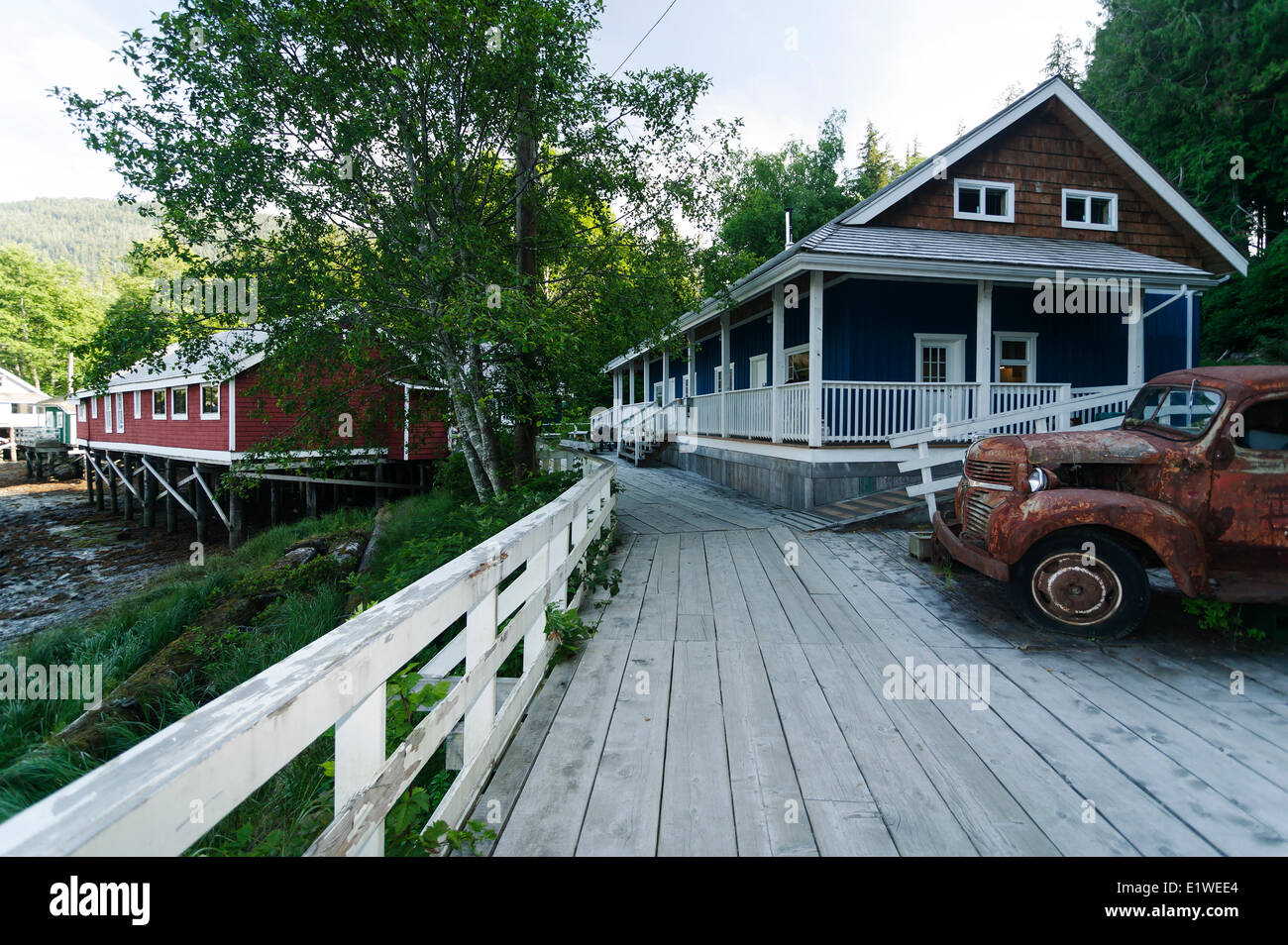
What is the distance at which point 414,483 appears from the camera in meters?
20.7

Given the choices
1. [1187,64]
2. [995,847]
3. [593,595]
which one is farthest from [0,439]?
[1187,64]

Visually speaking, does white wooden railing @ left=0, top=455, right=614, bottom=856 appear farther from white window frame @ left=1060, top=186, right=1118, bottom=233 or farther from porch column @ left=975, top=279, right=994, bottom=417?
white window frame @ left=1060, top=186, right=1118, bottom=233

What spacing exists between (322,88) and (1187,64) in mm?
29649

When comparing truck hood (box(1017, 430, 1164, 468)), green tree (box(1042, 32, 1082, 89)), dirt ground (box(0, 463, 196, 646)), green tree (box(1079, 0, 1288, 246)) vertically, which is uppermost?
green tree (box(1042, 32, 1082, 89))

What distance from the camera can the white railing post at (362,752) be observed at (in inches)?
69.6

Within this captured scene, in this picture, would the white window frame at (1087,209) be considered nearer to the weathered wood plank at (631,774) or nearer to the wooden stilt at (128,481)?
the weathered wood plank at (631,774)

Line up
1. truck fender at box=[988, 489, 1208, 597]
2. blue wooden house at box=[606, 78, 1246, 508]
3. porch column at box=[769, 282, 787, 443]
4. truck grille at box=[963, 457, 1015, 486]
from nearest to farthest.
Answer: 1. truck fender at box=[988, 489, 1208, 597]
2. truck grille at box=[963, 457, 1015, 486]
3. blue wooden house at box=[606, 78, 1246, 508]
4. porch column at box=[769, 282, 787, 443]

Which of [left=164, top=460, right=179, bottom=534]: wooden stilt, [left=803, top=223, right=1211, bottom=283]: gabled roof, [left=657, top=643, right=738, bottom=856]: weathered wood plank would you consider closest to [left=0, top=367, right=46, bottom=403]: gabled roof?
[left=164, top=460, right=179, bottom=534]: wooden stilt

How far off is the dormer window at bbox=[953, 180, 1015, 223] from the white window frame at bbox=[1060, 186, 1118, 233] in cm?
131

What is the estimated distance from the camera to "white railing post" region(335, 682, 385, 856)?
1768 mm

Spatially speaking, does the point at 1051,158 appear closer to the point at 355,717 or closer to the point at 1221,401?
the point at 1221,401

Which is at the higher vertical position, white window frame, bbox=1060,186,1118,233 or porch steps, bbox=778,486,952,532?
white window frame, bbox=1060,186,1118,233

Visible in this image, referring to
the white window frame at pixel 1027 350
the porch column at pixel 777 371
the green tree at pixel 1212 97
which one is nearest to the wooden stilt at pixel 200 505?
the porch column at pixel 777 371

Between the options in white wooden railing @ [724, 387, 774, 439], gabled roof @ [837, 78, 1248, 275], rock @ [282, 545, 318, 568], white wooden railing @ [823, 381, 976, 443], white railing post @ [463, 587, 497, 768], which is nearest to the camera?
white railing post @ [463, 587, 497, 768]
